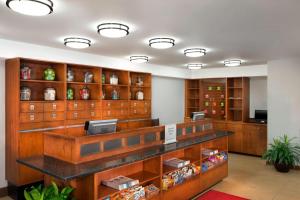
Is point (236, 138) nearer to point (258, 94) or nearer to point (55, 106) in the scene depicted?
point (258, 94)

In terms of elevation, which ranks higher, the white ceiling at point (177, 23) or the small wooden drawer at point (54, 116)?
the white ceiling at point (177, 23)

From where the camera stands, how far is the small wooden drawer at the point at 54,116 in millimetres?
4097

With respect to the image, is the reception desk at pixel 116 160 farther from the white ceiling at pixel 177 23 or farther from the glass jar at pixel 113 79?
the glass jar at pixel 113 79

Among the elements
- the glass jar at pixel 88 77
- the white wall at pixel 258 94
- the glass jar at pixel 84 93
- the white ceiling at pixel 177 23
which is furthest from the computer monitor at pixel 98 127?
the white wall at pixel 258 94

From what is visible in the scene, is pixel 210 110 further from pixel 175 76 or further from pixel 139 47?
pixel 139 47

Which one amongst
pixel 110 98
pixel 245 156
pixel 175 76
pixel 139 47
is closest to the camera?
pixel 139 47

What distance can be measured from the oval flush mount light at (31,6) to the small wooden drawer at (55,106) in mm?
2115

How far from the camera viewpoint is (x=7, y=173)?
4.04 metres

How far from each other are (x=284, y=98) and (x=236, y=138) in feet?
6.13

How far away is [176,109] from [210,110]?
111 cm

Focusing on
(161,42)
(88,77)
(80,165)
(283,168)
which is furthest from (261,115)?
(80,165)

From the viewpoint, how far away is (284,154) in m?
5.10

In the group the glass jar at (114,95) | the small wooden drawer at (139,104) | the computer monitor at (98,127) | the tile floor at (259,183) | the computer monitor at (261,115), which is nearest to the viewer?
the computer monitor at (98,127)

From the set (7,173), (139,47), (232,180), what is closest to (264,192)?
(232,180)
